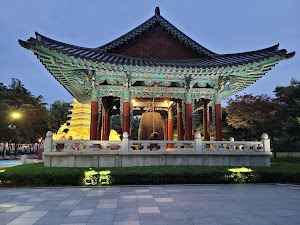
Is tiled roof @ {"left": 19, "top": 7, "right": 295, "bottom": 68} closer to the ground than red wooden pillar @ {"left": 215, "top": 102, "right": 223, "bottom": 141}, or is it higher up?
higher up

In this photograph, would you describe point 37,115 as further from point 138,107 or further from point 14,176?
point 14,176

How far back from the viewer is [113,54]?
16.2m

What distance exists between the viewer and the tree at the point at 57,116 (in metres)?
49.2

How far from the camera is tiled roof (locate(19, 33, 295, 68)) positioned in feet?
40.1

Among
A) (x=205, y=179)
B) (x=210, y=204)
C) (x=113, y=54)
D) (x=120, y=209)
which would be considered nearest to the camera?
(x=120, y=209)

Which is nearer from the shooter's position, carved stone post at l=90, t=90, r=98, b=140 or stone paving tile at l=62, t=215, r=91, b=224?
stone paving tile at l=62, t=215, r=91, b=224

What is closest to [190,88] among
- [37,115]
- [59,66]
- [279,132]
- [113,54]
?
[113,54]

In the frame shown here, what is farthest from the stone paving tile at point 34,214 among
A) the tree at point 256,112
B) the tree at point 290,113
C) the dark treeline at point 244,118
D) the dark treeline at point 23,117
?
the dark treeline at point 23,117

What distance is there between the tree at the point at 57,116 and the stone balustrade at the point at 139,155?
39371mm

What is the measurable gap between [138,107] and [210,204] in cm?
1485

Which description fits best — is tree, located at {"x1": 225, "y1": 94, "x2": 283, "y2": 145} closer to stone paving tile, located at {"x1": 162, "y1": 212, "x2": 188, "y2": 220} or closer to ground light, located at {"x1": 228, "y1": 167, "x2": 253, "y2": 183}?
ground light, located at {"x1": 228, "y1": 167, "x2": 253, "y2": 183}

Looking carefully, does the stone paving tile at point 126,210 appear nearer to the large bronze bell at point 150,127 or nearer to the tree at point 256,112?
the large bronze bell at point 150,127

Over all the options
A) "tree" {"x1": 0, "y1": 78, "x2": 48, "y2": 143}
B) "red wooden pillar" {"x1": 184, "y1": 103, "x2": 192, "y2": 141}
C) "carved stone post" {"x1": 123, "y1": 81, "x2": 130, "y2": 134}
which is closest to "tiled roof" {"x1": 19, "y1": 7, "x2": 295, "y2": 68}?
"carved stone post" {"x1": 123, "y1": 81, "x2": 130, "y2": 134}

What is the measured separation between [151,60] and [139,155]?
280 inches
